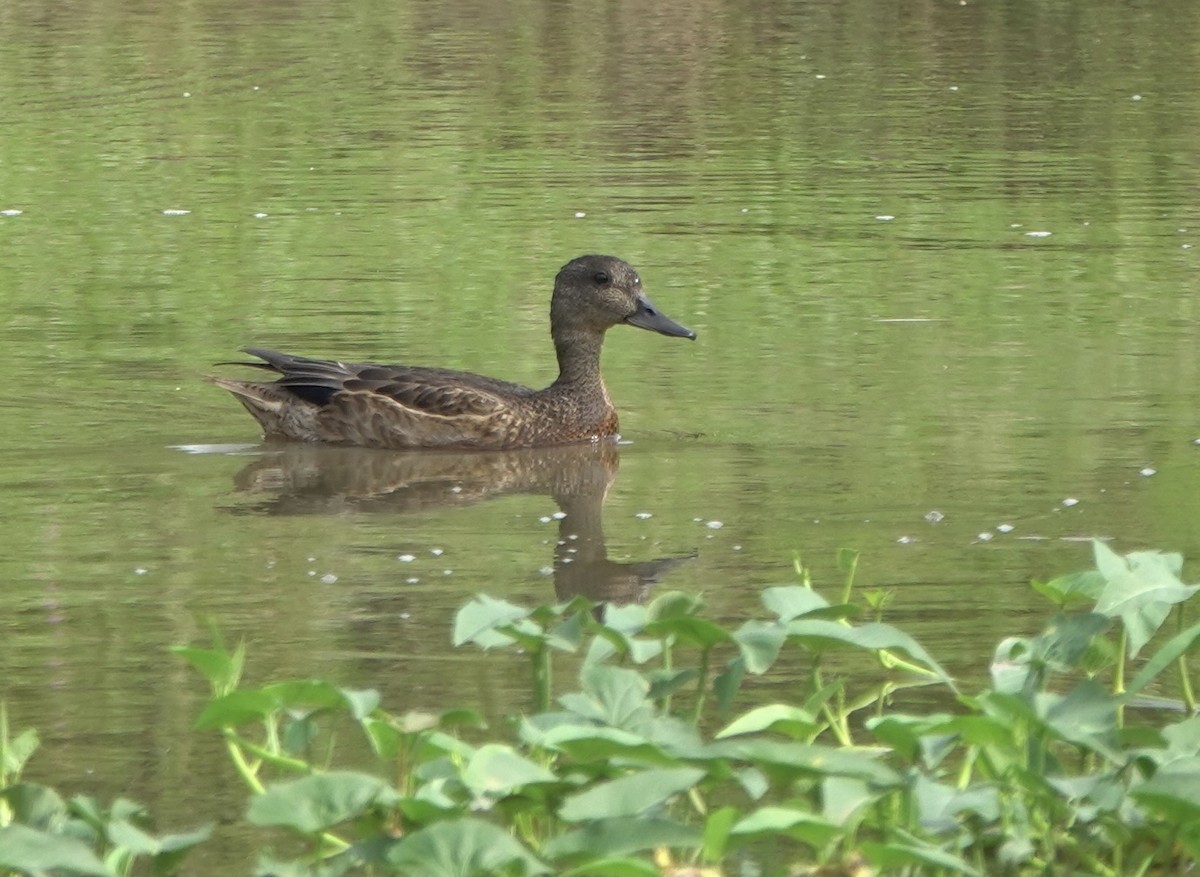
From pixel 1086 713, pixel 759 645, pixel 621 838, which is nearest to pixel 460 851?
pixel 621 838

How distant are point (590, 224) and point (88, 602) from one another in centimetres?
786

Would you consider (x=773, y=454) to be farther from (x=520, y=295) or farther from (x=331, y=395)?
(x=520, y=295)

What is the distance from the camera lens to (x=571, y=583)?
26.0ft

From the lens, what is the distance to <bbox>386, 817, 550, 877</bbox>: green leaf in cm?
416

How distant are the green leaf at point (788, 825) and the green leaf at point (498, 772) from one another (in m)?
0.42

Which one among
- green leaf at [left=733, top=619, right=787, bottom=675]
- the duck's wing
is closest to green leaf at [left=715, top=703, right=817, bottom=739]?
green leaf at [left=733, top=619, right=787, bottom=675]

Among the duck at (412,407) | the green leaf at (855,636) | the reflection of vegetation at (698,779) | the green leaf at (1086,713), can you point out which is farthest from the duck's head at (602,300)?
the green leaf at (1086,713)

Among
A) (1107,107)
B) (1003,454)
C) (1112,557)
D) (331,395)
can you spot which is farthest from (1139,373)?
(1107,107)

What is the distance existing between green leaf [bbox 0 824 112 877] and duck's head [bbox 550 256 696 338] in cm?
684

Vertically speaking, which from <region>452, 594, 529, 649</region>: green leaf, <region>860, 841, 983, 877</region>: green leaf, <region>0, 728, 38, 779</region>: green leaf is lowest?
<region>860, 841, 983, 877</region>: green leaf

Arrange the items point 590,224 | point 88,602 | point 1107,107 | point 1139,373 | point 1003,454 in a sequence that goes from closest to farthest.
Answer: point 88,602 → point 1003,454 → point 1139,373 → point 590,224 → point 1107,107

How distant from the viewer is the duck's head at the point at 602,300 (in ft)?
35.6

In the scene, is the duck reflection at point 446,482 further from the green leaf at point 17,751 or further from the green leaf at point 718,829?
the green leaf at point 718,829

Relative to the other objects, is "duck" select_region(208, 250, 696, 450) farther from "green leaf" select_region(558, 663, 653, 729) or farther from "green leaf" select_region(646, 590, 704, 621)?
Answer: "green leaf" select_region(558, 663, 653, 729)
